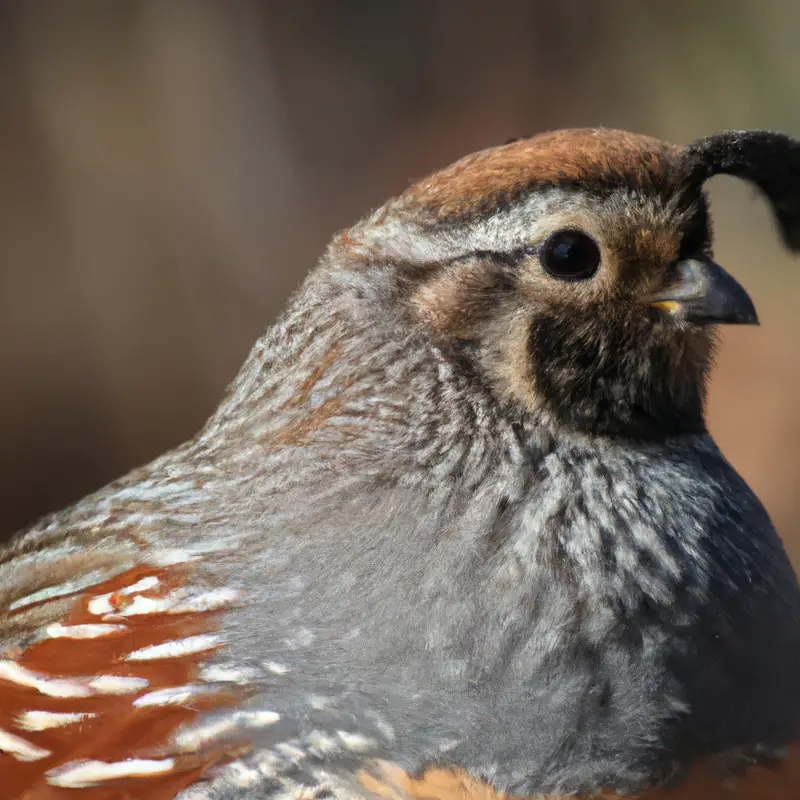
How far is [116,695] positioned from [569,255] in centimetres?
117

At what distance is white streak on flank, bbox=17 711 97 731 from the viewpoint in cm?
211

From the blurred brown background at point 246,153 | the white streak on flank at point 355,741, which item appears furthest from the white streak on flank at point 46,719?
the blurred brown background at point 246,153

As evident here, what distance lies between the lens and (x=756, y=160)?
2184 millimetres

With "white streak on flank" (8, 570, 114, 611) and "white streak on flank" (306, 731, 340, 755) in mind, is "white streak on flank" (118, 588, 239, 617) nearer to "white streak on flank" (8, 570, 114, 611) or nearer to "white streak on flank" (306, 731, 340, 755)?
"white streak on flank" (8, 570, 114, 611)

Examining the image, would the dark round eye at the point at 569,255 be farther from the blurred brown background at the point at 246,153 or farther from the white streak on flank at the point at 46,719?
the blurred brown background at the point at 246,153

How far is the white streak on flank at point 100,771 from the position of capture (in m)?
2.00

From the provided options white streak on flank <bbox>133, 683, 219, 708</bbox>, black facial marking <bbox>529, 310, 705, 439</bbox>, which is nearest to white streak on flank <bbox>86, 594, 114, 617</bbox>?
white streak on flank <bbox>133, 683, 219, 708</bbox>

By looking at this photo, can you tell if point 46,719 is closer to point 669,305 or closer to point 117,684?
point 117,684

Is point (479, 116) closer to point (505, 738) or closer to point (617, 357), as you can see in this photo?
point (617, 357)

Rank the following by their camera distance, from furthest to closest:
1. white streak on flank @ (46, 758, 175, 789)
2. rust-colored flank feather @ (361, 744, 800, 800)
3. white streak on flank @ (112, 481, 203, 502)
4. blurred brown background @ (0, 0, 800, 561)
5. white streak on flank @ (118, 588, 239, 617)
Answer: blurred brown background @ (0, 0, 800, 561)
white streak on flank @ (112, 481, 203, 502)
white streak on flank @ (118, 588, 239, 617)
white streak on flank @ (46, 758, 175, 789)
rust-colored flank feather @ (361, 744, 800, 800)

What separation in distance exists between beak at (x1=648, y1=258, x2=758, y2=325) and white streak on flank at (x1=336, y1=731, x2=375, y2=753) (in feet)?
3.16

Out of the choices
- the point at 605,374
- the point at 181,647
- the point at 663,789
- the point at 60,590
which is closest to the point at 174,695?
the point at 181,647

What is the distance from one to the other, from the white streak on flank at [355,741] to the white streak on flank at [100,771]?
12.5 inches

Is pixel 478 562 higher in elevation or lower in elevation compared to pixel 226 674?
higher
